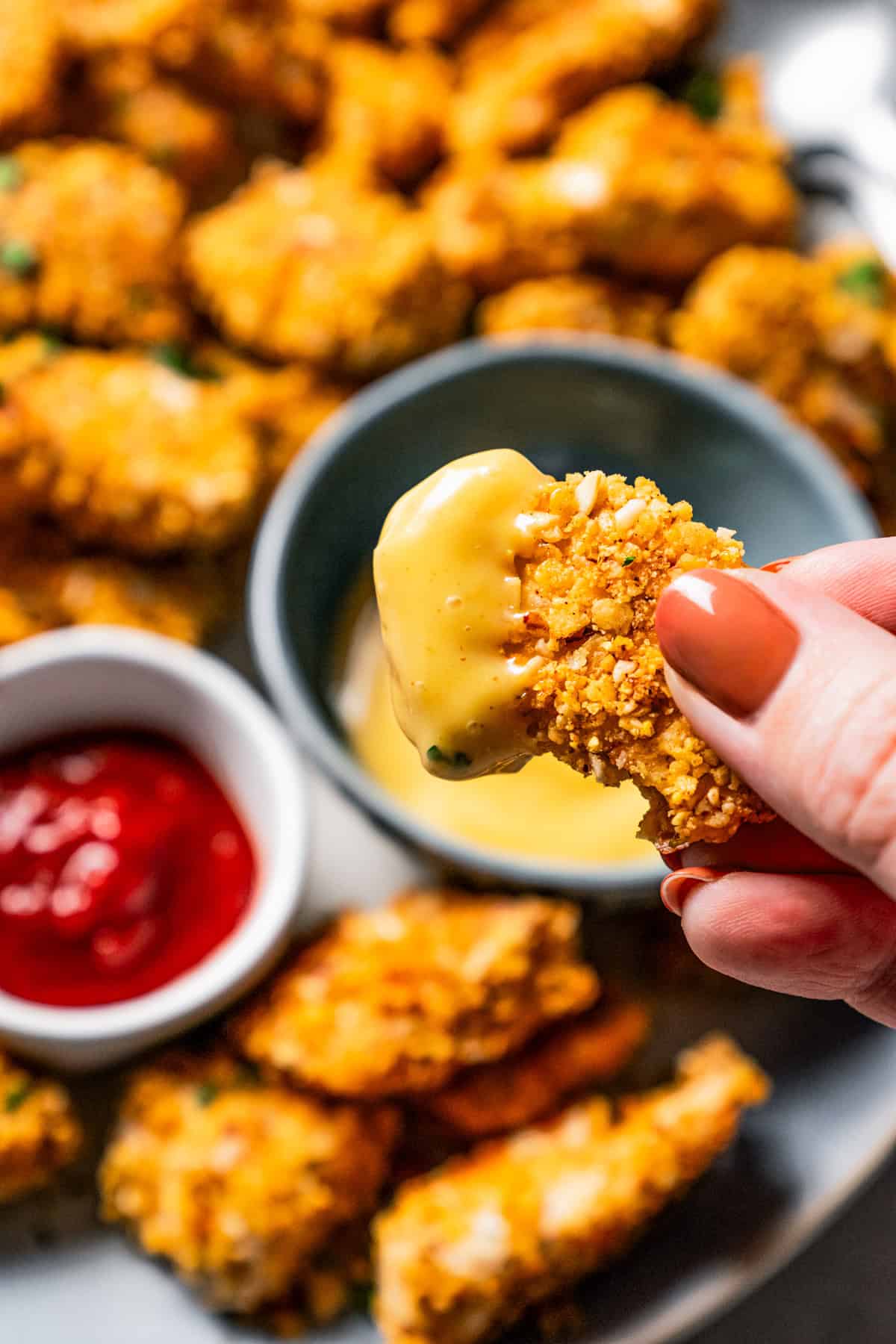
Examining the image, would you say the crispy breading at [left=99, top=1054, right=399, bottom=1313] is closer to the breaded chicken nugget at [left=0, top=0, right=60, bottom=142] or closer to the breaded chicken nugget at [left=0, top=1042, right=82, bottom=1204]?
the breaded chicken nugget at [left=0, top=1042, right=82, bottom=1204]

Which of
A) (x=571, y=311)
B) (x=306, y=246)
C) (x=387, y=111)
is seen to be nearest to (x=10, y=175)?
(x=306, y=246)

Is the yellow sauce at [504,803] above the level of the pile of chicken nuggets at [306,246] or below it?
below

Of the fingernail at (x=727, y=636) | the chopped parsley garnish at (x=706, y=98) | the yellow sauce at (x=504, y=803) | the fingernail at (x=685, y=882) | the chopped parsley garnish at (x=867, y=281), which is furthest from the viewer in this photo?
the chopped parsley garnish at (x=706, y=98)

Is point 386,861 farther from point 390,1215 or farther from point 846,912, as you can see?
point 846,912

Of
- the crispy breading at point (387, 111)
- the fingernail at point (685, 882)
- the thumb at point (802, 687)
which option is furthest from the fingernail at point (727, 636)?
the crispy breading at point (387, 111)

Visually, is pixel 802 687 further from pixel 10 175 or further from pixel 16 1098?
pixel 10 175

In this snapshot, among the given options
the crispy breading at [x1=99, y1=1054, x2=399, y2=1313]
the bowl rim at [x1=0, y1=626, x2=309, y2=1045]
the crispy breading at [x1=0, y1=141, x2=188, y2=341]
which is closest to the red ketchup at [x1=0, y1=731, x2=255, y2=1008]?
the bowl rim at [x1=0, y1=626, x2=309, y2=1045]

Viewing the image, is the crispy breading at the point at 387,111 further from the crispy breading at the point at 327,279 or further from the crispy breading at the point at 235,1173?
the crispy breading at the point at 235,1173
